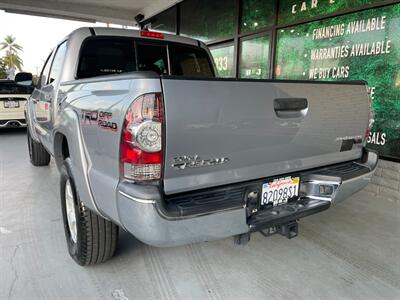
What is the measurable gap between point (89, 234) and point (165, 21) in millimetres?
8844

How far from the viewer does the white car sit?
8641 mm

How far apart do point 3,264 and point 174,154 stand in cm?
182

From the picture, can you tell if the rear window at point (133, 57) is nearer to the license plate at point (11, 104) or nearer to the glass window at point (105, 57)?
the glass window at point (105, 57)

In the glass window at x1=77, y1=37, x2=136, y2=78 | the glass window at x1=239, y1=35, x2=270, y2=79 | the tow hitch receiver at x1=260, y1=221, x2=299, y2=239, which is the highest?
the glass window at x1=239, y1=35, x2=270, y2=79

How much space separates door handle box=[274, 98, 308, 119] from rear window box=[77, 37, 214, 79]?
6.00ft

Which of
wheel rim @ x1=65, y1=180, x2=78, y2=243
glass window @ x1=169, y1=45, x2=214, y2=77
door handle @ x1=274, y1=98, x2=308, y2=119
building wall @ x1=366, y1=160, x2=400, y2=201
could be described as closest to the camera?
door handle @ x1=274, y1=98, x2=308, y2=119

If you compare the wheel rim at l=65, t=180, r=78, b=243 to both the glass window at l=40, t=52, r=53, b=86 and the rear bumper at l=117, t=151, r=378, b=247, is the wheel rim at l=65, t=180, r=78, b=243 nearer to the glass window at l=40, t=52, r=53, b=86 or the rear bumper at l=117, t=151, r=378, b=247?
the rear bumper at l=117, t=151, r=378, b=247

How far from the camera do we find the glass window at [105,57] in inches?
122

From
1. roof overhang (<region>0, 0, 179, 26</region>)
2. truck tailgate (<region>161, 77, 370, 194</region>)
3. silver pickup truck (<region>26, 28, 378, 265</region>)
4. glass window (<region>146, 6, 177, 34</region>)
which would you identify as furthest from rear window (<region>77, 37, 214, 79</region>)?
glass window (<region>146, 6, 177, 34</region>)

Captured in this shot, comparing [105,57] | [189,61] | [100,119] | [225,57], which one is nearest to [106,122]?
[100,119]

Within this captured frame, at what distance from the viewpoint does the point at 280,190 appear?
7.07ft

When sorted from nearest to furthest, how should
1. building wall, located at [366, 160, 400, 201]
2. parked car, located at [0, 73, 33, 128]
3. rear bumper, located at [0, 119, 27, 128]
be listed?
building wall, located at [366, 160, 400, 201]
parked car, located at [0, 73, 33, 128]
rear bumper, located at [0, 119, 27, 128]

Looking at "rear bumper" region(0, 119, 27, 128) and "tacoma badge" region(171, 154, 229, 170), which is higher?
"tacoma badge" region(171, 154, 229, 170)

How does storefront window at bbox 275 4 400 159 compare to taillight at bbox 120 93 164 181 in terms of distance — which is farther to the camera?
storefront window at bbox 275 4 400 159
